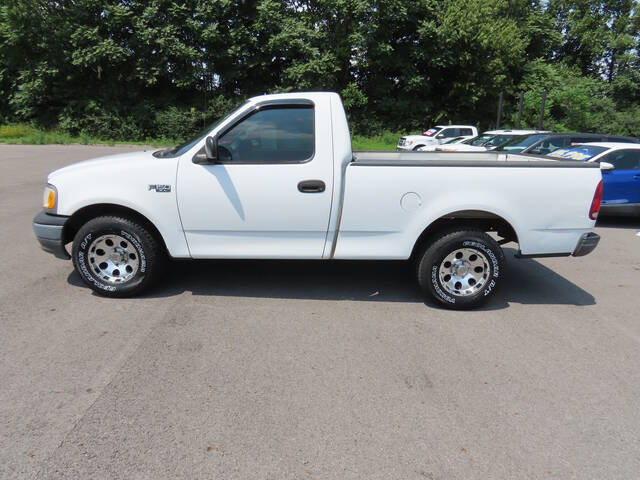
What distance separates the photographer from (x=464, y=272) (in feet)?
15.6

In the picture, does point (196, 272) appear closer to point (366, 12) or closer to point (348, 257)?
point (348, 257)

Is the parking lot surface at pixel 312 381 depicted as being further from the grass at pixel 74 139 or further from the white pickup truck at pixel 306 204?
the grass at pixel 74 139

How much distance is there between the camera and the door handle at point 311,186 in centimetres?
448

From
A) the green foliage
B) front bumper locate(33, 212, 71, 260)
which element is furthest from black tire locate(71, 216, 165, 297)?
the green foliage

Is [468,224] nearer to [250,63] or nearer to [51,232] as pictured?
[51,232]

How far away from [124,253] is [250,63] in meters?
29.6

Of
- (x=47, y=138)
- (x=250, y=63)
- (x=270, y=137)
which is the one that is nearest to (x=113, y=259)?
(x=270, y=137)

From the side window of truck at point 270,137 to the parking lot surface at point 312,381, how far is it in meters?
1.44

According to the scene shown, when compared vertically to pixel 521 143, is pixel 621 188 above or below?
below

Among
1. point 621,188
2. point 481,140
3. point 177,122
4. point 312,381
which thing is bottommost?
point 312,381

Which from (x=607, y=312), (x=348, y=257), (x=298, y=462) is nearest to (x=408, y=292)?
(x=348, y=257)

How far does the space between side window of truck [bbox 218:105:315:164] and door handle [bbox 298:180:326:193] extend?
10.1 inches

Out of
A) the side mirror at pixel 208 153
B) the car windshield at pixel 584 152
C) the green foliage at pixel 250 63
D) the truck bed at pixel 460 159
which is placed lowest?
the car windshield at pixel 584 152

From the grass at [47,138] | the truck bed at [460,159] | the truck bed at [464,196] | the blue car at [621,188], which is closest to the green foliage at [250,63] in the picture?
the grass at [47,138]
